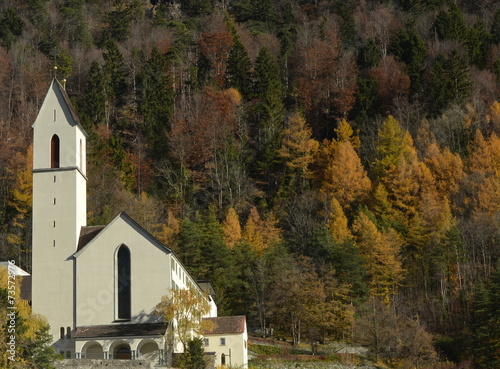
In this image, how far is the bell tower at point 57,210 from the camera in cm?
5303

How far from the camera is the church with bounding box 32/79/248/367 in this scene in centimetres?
5091

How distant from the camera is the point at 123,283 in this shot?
174 feet

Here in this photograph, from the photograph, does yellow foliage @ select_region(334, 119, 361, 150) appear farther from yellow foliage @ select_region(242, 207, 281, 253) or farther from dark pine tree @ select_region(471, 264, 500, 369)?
dark pine tree @ select_region(471, 264, 500, 369)

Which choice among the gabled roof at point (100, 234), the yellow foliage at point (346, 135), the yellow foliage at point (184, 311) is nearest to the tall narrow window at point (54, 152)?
the gabled roof at point (100, 234)

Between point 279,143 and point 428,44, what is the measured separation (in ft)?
98.1

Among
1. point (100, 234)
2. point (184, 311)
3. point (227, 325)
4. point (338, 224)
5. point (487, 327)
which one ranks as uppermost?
point (338, 224)

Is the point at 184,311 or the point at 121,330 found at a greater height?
the point at 184,311

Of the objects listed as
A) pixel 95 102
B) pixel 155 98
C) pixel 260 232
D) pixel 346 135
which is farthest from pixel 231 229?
pixel 95 102

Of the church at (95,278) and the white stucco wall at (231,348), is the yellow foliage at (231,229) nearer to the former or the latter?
the church at (95,278)

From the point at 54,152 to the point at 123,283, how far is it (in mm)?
10857

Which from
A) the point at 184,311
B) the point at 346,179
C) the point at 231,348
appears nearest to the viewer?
the point at 184,311

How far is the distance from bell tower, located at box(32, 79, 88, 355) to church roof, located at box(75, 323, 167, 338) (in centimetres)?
171

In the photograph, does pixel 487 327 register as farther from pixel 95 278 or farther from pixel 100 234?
pixel 100 234

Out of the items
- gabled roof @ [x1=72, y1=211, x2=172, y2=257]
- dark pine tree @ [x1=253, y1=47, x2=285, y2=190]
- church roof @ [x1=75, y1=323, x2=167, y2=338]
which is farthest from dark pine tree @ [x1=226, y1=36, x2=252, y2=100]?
church roof @ [x1=75, y1=323, x2=167, y2=338]
